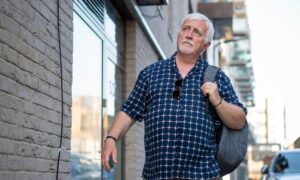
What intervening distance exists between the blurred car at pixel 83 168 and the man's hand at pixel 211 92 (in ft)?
10.6

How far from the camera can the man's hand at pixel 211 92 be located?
12.2ft

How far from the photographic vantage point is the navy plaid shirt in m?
3.70

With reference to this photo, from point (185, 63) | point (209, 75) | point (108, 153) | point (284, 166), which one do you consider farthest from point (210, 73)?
point (284, 166)

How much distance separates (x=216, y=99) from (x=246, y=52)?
48.5 m

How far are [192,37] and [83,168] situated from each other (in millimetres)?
3581

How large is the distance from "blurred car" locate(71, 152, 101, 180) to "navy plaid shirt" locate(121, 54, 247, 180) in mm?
2974

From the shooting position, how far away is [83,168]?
23.7 ft

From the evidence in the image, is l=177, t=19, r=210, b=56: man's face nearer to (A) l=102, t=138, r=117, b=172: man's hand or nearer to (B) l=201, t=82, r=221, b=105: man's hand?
(B) l=201, t=82, r=221, b=105: man's hand

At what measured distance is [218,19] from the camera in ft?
90.0

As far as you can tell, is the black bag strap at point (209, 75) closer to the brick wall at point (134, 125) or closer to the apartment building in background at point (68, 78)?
the apartment building in background at point (68, 78)

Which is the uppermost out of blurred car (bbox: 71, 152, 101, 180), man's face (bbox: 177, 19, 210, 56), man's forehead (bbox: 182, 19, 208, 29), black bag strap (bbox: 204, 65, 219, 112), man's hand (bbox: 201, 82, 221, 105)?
man's forehead (bbox: 182, 19, 208, 29)

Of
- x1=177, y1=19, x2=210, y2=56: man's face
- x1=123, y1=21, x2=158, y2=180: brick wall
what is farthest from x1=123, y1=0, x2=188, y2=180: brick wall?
x1=177, y1=19, x2=210, y2=56: man's face

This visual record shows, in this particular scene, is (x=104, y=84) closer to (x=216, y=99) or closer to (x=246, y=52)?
(x=216, y=99)

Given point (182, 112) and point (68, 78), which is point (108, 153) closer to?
point (182, 112)
